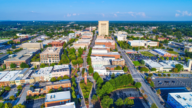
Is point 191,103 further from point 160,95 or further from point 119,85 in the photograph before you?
point 119,85

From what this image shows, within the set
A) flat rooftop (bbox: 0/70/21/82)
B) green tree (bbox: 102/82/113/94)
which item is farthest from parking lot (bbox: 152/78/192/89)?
flat rooftop (bbox: 0/70/21/82)

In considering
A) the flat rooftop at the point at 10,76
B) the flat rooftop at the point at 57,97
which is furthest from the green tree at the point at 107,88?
the flat rooftop at the point at 10,76

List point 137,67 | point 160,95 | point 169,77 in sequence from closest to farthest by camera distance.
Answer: point 160,95 → point 169,77 → point 137,67

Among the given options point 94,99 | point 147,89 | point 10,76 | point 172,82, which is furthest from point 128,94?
point 10,76

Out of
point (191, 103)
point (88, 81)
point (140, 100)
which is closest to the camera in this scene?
point (191, 103)

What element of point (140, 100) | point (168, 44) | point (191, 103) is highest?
point (168, 44)

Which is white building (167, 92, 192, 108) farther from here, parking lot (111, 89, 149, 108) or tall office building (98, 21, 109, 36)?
tall office building (98, 21, 109, 36)

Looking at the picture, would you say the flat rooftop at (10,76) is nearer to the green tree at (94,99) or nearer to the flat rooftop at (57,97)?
the flat rooftop at (57,97)

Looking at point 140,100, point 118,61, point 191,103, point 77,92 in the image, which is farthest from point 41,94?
point 191,103
